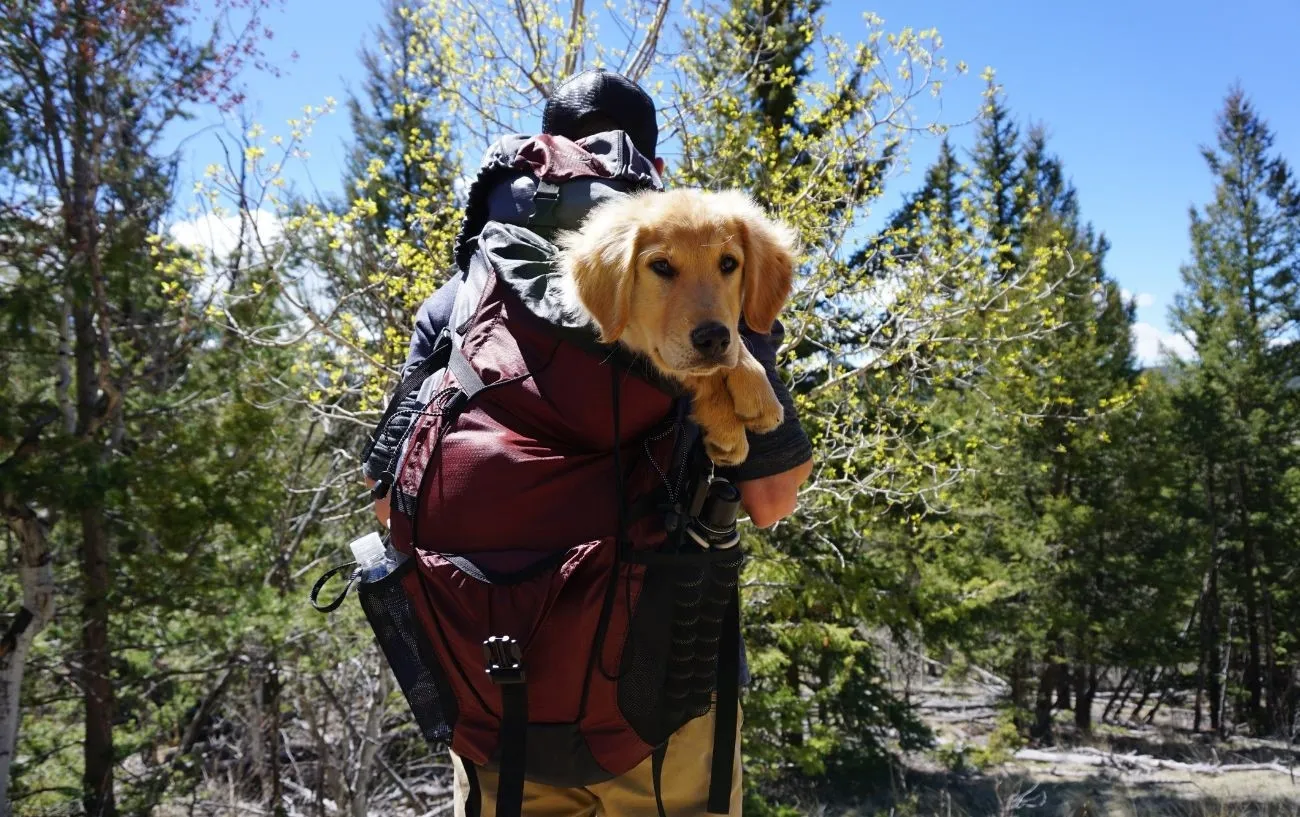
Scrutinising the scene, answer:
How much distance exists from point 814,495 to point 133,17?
754 cm

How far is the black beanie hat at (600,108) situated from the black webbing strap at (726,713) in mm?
1032

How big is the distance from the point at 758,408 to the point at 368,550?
785mm

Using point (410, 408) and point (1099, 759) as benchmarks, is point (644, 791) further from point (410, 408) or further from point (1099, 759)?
point (1099, 759)

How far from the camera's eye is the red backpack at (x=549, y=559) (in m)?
1.42

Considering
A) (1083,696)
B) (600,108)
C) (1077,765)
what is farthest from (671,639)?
(1083,696)

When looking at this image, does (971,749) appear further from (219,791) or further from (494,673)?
(494,673)

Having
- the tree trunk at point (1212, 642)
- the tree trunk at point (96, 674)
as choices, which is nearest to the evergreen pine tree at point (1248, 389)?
the tree trunk at point (1212, 642)

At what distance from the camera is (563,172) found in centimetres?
163

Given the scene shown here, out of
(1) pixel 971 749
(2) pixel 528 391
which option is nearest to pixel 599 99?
(2) pixel 528 391

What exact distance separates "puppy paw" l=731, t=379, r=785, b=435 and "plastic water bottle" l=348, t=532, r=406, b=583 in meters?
0.62

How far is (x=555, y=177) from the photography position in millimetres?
1635

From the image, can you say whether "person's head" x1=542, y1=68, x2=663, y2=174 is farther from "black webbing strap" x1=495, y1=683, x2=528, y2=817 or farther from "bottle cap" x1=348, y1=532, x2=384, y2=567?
"black webbing strap" x1=495, y1=683, x2=528, y2=817

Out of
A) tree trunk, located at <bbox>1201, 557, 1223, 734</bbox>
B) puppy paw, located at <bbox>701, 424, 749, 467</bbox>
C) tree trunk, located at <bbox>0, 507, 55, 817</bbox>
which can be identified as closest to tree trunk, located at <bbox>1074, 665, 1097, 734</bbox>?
tree trunk, located at <bbox>1201, 557, 1223, 734</bbox>

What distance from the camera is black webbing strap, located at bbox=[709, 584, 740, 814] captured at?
1.60m
